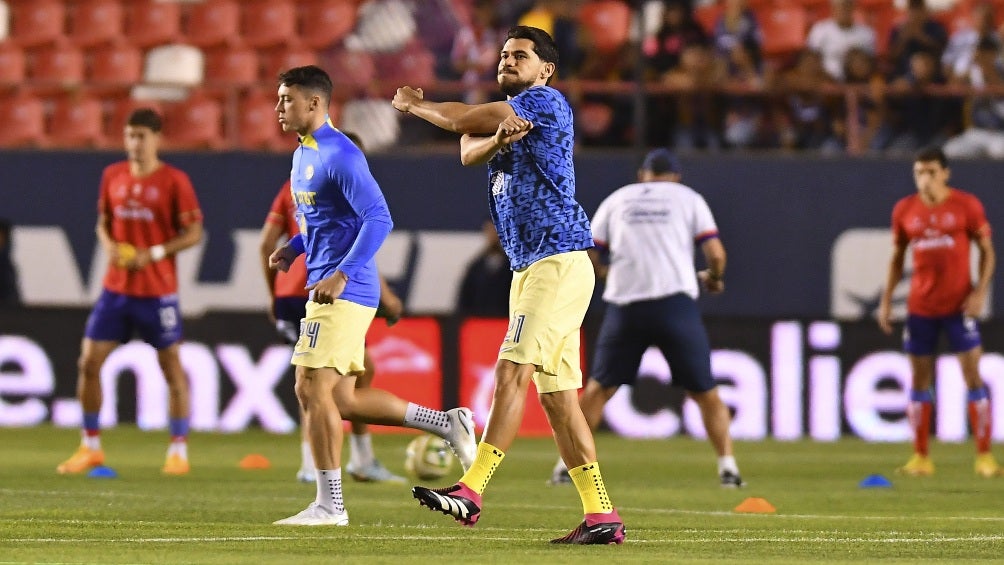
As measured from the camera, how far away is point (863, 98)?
669 inches

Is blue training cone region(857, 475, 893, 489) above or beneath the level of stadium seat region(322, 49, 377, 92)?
beneath

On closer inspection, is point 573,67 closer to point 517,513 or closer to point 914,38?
point 914,38

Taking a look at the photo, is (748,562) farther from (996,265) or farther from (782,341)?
(996,265)

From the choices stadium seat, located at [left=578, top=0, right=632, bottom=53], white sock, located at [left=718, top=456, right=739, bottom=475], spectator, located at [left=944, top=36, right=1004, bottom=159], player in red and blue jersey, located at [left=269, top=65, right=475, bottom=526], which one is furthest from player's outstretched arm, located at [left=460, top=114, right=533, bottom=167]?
stadium seat, located at [left=578, top=0, right=632, bottom=53]

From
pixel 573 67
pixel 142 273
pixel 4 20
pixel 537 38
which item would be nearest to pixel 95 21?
pixel 4 20

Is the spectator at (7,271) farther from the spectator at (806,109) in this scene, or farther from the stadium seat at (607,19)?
the spectator at (806,109)

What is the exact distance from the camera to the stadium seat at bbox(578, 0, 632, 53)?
1867cm

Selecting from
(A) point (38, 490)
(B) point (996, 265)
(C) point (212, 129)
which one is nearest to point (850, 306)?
(B) point (996, 265)

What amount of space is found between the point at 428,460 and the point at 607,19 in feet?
29.5

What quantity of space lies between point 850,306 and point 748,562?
35.1 feet

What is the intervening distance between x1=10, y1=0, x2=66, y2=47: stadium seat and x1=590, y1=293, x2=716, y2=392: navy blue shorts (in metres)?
9.63

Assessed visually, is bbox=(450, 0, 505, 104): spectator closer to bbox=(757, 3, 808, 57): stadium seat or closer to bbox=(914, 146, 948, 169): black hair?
bbox=(757, 3, 808, 57): stadium seat

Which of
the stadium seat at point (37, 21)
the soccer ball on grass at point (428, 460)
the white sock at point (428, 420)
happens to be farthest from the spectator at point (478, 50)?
the white sock at point (428, 420)

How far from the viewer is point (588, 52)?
58.0 feet
